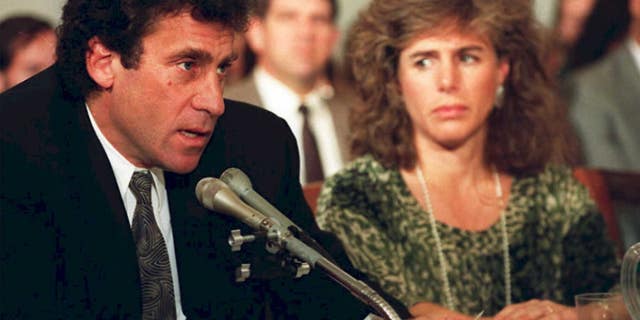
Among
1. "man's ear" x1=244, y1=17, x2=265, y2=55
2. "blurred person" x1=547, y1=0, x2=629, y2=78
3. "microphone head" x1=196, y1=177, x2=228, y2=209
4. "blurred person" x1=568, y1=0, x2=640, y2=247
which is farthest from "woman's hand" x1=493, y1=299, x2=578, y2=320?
"blurred person" x1=547, y1=0, x2=629, y2=78

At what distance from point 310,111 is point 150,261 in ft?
9.46

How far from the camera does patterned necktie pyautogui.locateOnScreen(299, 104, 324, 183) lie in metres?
Answer: 5.26

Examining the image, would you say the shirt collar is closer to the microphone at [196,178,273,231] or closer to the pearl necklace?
the pearl necklace

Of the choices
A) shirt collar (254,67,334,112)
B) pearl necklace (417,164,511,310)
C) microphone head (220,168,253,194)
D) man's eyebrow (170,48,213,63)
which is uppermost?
shirt collar (254,67,334,112)

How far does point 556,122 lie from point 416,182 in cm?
59

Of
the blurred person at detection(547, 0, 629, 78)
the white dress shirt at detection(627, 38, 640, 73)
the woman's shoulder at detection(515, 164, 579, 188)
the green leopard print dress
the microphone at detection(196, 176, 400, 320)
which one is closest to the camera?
the microphone at detection(196, 176, 400, 320)

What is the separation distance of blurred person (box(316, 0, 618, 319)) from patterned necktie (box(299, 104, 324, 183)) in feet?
5.00

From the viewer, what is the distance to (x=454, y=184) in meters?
3.62

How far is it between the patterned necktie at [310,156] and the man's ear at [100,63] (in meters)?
2.54

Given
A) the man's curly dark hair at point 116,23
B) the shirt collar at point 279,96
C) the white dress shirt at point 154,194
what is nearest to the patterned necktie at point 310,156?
the shirt collar at point 279,96

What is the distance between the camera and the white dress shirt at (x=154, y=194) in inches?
109

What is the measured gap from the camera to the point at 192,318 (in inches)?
111

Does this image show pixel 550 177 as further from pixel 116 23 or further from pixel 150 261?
pixel 116 23

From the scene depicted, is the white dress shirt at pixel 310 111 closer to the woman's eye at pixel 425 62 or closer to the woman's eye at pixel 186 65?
the woman's eye at pixel 425 62
